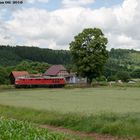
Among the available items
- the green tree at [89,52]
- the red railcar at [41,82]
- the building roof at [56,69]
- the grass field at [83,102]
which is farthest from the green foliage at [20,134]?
the building roof at [56,69]

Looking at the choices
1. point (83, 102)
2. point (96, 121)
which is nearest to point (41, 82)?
point (83, 102)

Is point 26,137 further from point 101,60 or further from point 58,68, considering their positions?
point 58,68

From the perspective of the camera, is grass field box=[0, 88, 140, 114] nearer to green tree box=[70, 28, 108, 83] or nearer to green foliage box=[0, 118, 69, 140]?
green foliage box=[0, 118, 69, 140]

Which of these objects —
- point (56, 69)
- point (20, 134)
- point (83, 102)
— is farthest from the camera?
point (56, 69)

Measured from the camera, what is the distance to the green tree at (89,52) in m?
86.4

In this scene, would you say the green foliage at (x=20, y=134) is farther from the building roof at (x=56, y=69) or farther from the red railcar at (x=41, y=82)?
the building roof at (x=56, y=69)

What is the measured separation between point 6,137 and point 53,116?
13.8 meters

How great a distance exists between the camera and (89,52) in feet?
292

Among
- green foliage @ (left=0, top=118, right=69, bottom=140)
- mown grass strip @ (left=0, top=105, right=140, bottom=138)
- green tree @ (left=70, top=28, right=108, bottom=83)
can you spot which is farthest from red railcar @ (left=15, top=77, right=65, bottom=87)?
green foliage @ (left=0, top=118, right=69, bottom=140)

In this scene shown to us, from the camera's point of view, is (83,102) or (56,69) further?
(56,69)

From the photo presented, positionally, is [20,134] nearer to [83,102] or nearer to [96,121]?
[96,121]

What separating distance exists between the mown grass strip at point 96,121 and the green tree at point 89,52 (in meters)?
55.0

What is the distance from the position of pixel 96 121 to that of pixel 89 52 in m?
65.6

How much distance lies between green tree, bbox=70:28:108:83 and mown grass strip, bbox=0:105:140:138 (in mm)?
54962
